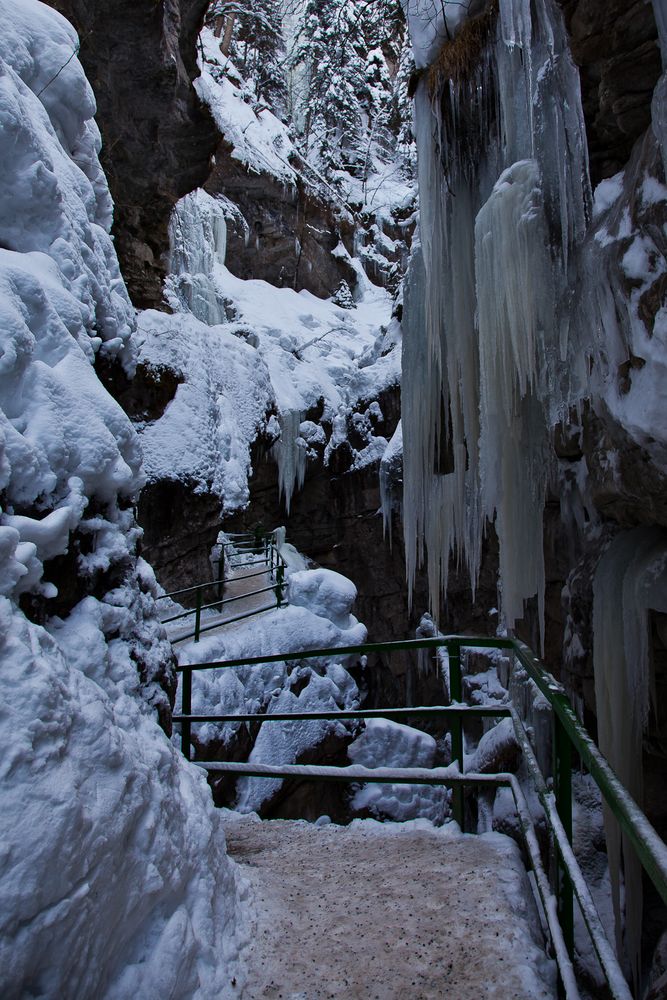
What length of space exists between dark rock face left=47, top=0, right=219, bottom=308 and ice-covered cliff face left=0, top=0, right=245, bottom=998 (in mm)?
6800

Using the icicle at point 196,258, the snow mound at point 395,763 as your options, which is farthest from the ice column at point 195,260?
the snow mound at point 395,763

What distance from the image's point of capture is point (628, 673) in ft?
13.4

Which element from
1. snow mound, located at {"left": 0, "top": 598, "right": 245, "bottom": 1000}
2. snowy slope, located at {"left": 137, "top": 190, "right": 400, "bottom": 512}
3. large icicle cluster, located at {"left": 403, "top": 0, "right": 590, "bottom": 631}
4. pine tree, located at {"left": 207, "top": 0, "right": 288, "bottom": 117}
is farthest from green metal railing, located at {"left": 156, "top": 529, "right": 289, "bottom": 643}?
pine tree, located at {"left": 207, "top": 0, "right": 288, "bottom": 117}

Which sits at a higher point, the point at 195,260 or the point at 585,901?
the point at 195,260

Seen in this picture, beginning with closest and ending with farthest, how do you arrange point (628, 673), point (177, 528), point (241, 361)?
point (628, 673)
point (177, 528)
point (241, 361)

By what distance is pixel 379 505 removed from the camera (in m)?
19.5

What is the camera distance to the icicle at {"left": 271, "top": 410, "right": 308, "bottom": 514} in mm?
18328

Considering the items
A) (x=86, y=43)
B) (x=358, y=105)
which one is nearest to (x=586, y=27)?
(x=86, y=43)

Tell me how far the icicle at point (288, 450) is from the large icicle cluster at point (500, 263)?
10456mm

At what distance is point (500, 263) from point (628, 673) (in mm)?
3381

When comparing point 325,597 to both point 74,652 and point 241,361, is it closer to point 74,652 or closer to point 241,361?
point 241,361

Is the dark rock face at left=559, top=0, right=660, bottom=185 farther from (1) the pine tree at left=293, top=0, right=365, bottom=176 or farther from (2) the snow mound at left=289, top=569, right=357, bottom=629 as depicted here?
(1) the pine tree at left=293, top=0, right=365, bottom=176

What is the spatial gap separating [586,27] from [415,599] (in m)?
16.0

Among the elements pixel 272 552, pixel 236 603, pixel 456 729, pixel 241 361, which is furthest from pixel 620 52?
pixel 241 361
